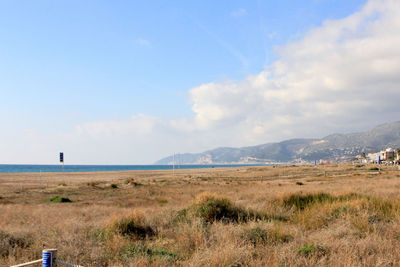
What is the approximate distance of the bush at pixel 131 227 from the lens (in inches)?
361

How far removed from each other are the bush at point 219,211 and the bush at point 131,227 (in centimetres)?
234

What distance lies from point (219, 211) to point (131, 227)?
12.9 feet

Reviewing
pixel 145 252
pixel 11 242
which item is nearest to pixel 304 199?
pixel 145 252

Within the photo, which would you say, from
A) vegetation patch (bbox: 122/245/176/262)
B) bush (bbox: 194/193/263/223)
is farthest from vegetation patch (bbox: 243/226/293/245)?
bush (bbox: 194/193/263/223)

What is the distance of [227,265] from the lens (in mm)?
5598

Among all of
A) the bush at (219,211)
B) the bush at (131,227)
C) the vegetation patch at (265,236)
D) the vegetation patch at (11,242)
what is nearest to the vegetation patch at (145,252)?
the bush at (131,227)

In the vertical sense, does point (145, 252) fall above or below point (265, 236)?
above

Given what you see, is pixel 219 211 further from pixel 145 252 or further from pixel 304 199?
pixel 304 199

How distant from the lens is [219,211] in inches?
478

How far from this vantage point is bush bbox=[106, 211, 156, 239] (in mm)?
9180

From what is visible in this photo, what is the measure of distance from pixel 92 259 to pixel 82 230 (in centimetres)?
301

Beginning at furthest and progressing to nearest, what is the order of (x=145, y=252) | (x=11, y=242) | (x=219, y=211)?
(x=219, y=211), (x=11, y=242), (x=145, y=252)

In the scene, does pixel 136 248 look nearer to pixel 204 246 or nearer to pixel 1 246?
pixel 204 246

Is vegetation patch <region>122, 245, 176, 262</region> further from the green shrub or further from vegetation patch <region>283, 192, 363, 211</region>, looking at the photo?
vegetation patch <region>283, 192, 363, 211</region>
